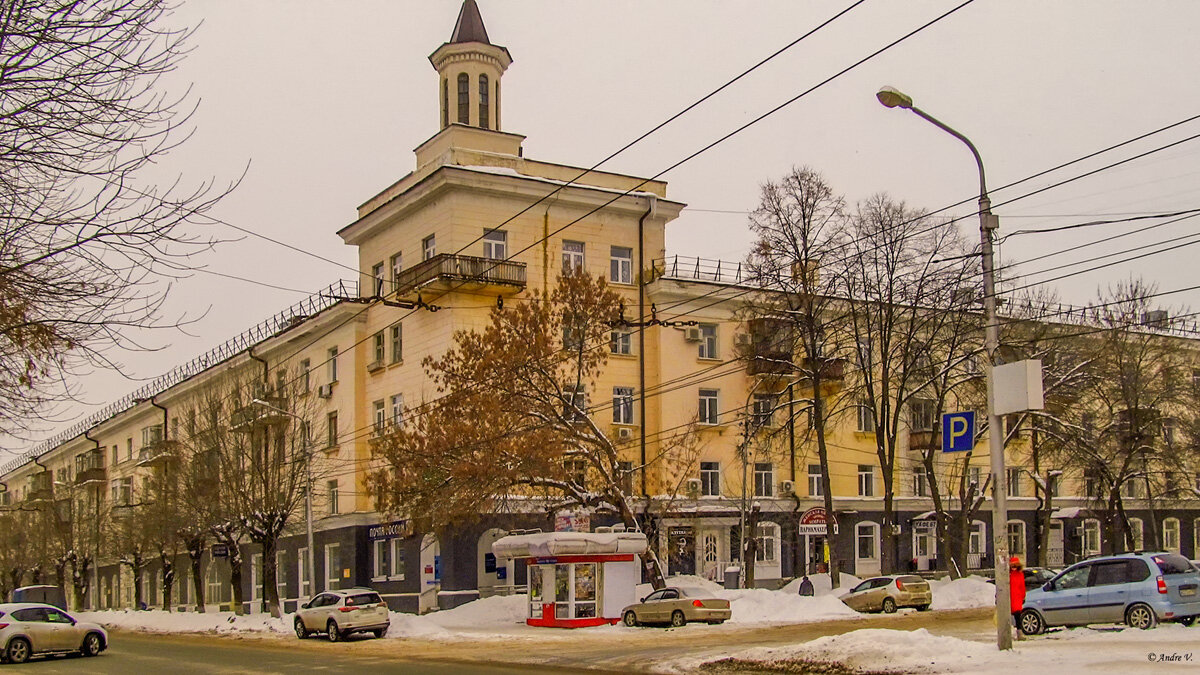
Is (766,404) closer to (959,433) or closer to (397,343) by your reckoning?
(397,343)

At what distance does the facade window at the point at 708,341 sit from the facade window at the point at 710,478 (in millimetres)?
4854

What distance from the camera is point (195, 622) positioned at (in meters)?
50.4

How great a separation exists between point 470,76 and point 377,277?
998 centimetres

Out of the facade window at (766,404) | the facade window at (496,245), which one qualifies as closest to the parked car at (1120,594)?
the facade window at (766,404)

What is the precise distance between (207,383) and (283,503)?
370 inches

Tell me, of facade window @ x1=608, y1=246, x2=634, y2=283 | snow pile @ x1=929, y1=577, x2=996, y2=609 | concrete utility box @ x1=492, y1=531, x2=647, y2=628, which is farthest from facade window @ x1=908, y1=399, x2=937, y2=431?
concrete utility box @ x1=492, y1=531, x2=647, y2=628

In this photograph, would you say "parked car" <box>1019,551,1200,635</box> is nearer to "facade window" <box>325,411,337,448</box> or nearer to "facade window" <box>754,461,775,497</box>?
"facade window" <box>754,461,775,497</box>

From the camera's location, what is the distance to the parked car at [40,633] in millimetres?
28641

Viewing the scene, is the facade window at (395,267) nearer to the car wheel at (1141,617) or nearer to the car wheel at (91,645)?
the car wheel at (91,645)

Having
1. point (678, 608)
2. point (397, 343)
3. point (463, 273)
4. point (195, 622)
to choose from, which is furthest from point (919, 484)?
point (195, 622)

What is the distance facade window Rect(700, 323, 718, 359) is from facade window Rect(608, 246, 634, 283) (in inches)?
163

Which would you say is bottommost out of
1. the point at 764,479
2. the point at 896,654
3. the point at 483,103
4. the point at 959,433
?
the point at 896,654

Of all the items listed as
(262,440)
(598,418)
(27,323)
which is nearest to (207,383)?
(262,440)

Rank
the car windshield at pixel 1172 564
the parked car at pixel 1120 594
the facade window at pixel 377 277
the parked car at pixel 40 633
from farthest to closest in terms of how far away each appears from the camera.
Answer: the facade window at pixel 377 277 → the parked car at pixel 40 633 → the car windshield at pixel 1172 564 → the parked car at pixel 1120 594
